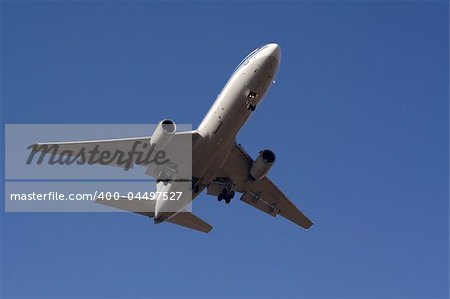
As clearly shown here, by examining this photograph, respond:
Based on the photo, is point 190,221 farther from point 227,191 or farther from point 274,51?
point 274,51

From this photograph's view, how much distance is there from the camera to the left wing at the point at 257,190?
149ft

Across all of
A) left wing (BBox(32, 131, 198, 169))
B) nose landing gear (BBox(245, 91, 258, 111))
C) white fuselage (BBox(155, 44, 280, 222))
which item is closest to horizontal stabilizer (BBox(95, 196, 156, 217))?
left wing (BBox(32, 131, 198, 169))

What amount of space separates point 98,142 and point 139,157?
2281 millimetres

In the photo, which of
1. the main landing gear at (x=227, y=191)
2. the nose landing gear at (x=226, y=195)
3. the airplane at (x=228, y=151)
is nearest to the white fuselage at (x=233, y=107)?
the airplane at (x=228, y=151)

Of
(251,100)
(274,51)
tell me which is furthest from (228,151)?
(274,51)

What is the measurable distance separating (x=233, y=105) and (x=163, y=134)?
12.9 ft

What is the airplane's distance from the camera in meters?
39.5

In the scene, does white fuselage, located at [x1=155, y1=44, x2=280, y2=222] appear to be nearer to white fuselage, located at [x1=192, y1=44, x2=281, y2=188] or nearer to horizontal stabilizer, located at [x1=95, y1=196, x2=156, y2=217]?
white fuselage, located at [x1=192, y1=44, x2=281, y2=188]

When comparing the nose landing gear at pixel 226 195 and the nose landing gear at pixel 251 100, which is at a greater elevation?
the nose landing gear at pixel 251 100

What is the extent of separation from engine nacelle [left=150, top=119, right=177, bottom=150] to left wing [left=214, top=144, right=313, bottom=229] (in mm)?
4876

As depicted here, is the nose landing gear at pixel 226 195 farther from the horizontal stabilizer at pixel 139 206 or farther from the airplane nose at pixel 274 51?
the airplane nose at pixel 274 51

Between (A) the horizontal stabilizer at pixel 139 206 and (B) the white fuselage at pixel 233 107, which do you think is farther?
(A) the horizontal stabilizer at pixel 139 206

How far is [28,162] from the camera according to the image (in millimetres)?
41375

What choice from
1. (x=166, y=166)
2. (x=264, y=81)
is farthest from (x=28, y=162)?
(x=264, y=81)
